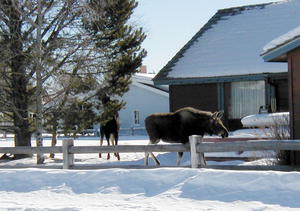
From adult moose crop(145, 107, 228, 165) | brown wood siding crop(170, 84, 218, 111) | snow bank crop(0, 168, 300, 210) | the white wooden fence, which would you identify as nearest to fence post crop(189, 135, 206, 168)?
the white wooden fence

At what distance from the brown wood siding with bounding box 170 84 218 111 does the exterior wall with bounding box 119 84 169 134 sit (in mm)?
17142

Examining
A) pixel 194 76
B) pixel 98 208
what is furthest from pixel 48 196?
pixel 194 76

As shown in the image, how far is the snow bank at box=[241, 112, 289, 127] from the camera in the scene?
1440 cm

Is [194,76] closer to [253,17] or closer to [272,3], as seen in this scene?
[253,17]

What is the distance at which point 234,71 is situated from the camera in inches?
770

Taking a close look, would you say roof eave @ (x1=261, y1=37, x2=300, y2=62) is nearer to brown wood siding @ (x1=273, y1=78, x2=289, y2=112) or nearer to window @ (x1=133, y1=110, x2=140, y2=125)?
brown wood siding @ (x1=273, y1=78, x2=289, y2=112)

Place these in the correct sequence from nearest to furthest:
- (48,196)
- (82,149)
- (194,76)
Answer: (48,196)
(82,149)
(194,76)

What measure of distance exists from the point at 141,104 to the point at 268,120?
24.2 m

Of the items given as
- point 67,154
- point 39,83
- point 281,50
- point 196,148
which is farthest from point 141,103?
point 196,148

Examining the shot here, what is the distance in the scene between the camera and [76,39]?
16.8 m

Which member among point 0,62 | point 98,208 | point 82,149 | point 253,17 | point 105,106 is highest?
point 253,17

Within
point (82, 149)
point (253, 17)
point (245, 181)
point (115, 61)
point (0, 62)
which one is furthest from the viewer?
point (253, 17)

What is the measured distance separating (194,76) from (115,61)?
132 inches

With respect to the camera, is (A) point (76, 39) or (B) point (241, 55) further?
(B) point (241, 55)
